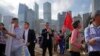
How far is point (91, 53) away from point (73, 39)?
1.91 m

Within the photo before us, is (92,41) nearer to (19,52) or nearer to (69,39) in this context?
(69,39)

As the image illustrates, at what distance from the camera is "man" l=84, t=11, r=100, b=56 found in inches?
239

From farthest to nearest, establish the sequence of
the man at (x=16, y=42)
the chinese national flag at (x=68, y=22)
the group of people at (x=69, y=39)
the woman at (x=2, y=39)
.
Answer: the chinese national flag at (x=68, y=22) < the woman at (x=2, y=39) < the man at (x=16, y=42) < the group of people at (x=69, y=39)

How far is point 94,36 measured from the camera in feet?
20.3

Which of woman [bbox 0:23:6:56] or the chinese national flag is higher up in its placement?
the chinese national flag

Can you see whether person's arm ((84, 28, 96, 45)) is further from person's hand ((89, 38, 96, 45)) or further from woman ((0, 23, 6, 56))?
woman ((0, 23, 6, 56))

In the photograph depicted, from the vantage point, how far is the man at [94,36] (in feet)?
20.0

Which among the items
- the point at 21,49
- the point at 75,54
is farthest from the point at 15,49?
the point at 75,54

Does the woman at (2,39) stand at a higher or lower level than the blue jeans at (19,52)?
higher

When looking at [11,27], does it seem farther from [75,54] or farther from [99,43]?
[99,43]

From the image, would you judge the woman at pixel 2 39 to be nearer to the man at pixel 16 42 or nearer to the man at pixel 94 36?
the man at pixel 16 42

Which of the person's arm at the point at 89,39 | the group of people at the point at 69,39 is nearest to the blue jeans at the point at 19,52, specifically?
the group of people at the point at 69,39

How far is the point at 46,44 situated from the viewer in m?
13.9

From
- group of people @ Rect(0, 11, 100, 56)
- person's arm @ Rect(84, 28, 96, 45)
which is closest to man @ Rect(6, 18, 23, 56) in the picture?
group of people @ Rect(0, 11, 100, 56)
